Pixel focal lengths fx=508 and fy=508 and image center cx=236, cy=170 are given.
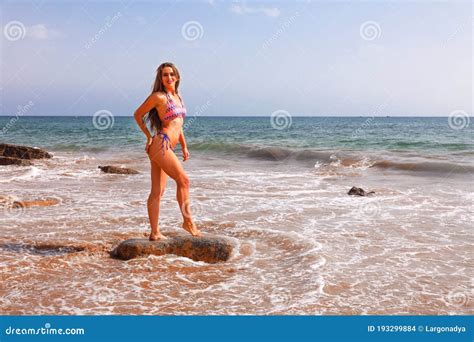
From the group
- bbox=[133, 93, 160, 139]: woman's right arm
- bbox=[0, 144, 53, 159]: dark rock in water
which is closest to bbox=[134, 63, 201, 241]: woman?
bbox=[133, 93, 160, 139]: woman's right arm

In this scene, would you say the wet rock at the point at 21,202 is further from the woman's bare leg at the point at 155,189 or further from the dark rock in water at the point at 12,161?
the dark rock in water at the point at 12,161

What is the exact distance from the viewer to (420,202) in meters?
10.9

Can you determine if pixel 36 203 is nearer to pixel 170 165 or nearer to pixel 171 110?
pixel 170 165

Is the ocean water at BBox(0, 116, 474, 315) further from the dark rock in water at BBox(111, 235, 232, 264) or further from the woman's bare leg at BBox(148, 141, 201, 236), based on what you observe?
the woman's bare leg at BBox(148, 141, 201, 236)

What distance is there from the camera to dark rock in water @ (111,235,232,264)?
636 centimetres

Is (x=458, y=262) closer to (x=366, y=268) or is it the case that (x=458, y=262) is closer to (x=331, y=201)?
(x=366, y=268)

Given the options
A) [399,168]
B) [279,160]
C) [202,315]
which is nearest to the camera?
[202,315]

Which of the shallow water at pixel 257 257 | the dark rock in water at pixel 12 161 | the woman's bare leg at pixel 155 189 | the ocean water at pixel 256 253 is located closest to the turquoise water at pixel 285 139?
the dark rock in water at pixel 12 161

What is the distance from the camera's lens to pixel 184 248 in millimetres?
6422

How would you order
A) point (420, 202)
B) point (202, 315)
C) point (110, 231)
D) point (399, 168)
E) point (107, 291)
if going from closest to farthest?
point (202, 315) → point (107, 291) → point (110, 231) → point (420, 202) → point (399, 168)

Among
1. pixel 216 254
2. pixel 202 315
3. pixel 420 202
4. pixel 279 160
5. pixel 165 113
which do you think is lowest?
pixel 202 315

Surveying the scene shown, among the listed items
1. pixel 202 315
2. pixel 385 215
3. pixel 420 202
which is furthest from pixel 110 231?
pixel 420 202

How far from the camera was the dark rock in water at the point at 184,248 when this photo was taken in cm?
636

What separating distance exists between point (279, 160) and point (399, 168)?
7.11 metres
